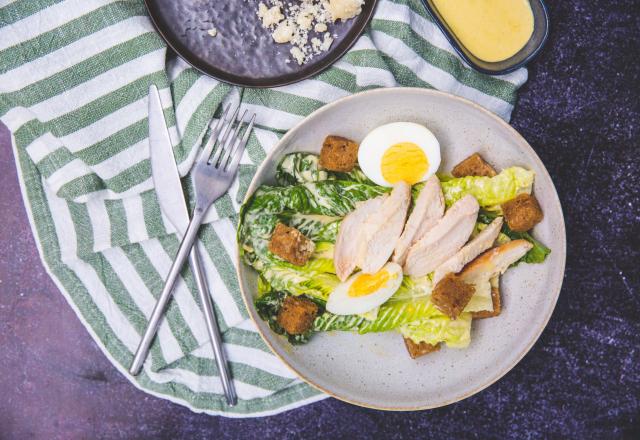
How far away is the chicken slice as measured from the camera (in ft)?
6.16

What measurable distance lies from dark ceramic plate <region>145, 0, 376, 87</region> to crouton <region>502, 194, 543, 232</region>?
0.72m

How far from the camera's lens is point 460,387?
1.97 metres

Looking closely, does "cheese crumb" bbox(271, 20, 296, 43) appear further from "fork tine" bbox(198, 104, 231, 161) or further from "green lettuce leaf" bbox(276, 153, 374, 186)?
"green lettuce leaf" bbox(276, 153, 374, 186)

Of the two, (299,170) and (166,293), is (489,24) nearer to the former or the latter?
(299,170)

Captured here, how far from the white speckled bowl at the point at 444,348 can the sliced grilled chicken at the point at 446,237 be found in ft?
→ 0.62

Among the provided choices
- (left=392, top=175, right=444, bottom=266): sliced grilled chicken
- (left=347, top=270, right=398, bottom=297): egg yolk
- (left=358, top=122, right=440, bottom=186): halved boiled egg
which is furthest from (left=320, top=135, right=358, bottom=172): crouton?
(left=347, top=270, right=398, bottom=297): egg yolk

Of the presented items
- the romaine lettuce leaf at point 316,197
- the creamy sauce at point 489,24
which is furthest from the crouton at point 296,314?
the creamy sauce at point 489,24

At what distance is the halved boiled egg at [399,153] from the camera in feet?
6.07

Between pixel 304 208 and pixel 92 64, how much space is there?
82 cm

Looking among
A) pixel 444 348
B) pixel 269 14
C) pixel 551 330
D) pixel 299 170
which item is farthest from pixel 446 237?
pixel 269 14

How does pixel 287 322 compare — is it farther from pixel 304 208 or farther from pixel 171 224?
pixel 171 224

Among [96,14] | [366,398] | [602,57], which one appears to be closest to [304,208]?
[366,398]

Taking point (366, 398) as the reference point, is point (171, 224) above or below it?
above

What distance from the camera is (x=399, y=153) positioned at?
1856 millimetres
